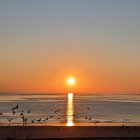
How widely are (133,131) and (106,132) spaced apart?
2.76 m

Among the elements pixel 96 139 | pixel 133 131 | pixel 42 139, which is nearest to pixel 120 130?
pixel 133 131

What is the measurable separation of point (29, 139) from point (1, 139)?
2.10 meters

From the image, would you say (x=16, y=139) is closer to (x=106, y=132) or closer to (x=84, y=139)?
(x=84, y=139)

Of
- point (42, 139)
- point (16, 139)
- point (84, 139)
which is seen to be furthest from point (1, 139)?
point (84, 139)

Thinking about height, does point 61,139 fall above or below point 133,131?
below

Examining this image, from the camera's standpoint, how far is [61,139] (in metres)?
28.6

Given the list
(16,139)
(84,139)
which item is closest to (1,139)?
(16,139)

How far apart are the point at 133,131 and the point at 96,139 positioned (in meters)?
8.57

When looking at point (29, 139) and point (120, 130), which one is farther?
point (120, 130)

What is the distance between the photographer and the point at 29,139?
2780 centimetres

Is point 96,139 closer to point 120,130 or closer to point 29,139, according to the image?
point 29,139

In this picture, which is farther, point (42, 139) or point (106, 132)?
point (106, 132)

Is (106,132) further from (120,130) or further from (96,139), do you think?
(96,139)

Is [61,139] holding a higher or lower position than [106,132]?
lower
